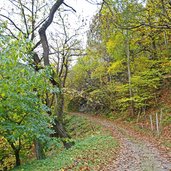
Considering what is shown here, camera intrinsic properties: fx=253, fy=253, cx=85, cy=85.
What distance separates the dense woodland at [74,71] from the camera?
8.08 m

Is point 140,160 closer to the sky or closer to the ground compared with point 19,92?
closer to the ground

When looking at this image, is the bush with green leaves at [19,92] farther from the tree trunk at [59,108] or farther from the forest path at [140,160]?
the tree trunk at [59,108]

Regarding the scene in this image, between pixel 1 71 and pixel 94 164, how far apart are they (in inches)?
157

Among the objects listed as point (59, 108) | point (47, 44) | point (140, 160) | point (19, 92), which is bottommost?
point (140, 160)

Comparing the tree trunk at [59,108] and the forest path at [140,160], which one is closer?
the forest path at [140,160]

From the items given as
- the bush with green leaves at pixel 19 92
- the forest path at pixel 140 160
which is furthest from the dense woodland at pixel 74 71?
the forest path at pixel 140 160

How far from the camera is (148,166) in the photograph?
7441 mm

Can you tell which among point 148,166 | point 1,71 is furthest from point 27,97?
point 148,166

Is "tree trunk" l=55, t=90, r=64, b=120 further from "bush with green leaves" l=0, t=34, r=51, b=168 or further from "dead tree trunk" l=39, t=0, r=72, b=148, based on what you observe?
"bush with green leaves" l=0, t=34, r=51, b=168

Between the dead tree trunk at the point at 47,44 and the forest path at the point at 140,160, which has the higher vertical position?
the dead tree trunk at the point at 47,44

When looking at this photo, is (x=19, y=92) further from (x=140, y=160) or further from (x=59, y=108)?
(x=59, y=108)

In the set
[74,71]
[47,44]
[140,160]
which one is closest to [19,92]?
[47,44]

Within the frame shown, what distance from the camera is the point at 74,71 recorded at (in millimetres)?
35625

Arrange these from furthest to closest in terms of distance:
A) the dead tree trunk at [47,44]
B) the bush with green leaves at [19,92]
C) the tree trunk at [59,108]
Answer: the tree trunk at [59,108] → the dead tree trunk at [47,44] → the bush with green leaves at [19,92]
